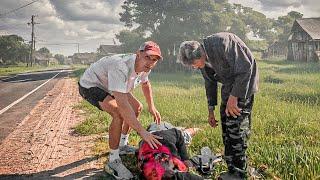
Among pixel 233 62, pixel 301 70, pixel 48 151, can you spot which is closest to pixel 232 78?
pixel 233 62

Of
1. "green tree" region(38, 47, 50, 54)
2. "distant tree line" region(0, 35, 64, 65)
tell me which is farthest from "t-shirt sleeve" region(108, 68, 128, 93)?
"green tree" region(38, 47, 50, 54)

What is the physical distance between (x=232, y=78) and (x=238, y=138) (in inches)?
27.0

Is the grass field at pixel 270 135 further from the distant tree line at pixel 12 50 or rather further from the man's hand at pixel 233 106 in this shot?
the distant tree line at pixel 12 50

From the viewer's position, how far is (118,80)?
12.1 ft

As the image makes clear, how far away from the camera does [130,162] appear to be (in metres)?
4.48

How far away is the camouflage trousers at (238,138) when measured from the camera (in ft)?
12.1

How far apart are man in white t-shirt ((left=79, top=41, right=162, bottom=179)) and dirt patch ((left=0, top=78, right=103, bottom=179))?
0.45 m

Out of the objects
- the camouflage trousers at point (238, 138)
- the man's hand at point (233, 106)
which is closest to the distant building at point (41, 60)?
the camouflage trousers at point (238, 138)

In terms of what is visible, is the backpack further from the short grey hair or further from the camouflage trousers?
the short grey hair

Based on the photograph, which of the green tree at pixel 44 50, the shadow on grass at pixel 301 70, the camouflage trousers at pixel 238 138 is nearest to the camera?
the camouflage trousers at pixel 238 138

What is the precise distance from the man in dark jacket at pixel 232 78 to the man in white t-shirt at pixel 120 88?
1.53 feet

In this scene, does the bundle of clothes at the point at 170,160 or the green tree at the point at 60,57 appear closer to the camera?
the bundle of clothes at the point at 170,160

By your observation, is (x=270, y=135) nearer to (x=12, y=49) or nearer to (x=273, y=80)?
(x=273, y=80)

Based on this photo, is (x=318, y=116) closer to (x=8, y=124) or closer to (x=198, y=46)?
(x=198, y=46)
